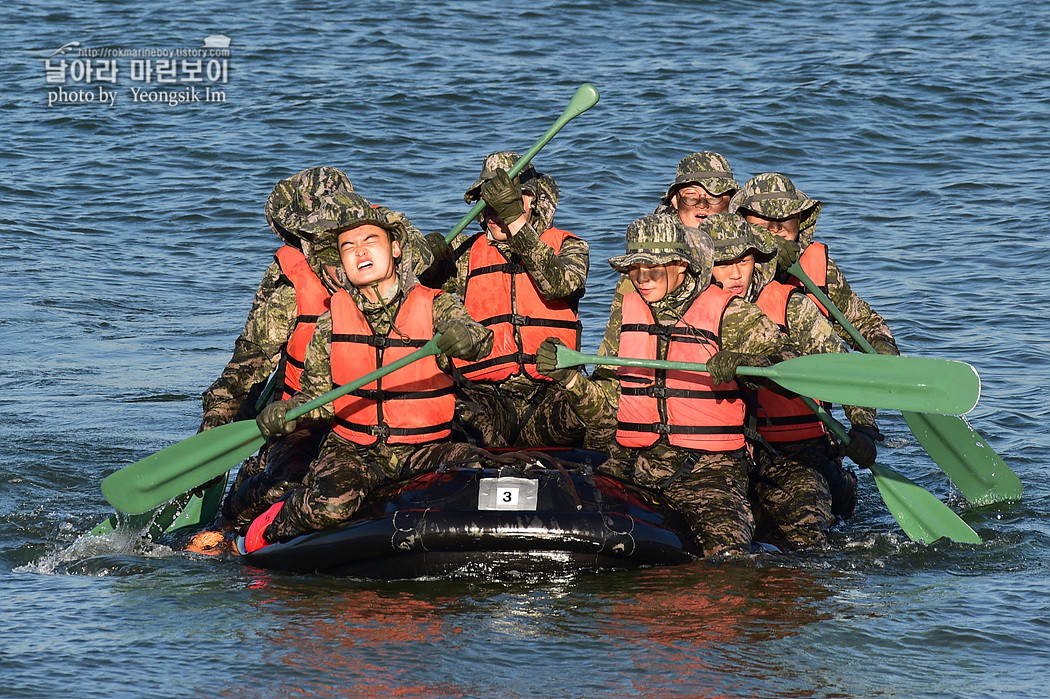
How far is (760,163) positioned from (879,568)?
9.22 metres

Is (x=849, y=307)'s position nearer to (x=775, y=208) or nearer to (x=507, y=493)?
(x=775, y=208)

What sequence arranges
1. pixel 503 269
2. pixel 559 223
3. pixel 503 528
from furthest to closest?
1. pixel 559 223
2. pixel 503 269
3. pixel 503 528

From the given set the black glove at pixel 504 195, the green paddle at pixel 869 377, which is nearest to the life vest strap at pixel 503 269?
the black glove at pixel 504 195

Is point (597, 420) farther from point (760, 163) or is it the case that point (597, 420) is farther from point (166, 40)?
point (166, 40)

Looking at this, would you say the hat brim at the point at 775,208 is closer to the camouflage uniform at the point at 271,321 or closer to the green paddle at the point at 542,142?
the green paddle at the point at 542,142

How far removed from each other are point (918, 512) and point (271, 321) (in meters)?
3.15

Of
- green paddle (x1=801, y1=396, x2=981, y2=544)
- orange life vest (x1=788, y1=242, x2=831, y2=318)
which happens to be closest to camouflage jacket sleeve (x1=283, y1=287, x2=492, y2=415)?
green paddle (x1=801, y1=396, x2=981, y2=544)

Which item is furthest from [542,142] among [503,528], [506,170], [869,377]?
[503,528]

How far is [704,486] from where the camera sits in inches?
228

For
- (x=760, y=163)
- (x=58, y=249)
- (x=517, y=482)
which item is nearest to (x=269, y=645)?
(x=517, y=482)

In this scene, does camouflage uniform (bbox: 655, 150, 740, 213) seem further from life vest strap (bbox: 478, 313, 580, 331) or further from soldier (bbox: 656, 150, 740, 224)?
life vest strap (bbox: 478, 313, 580, 331)

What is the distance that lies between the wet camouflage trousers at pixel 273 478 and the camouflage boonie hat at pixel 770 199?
7.76ft

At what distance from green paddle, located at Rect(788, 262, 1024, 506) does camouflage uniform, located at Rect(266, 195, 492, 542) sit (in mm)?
2294

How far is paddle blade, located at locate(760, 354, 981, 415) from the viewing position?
559 cm
